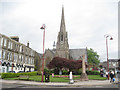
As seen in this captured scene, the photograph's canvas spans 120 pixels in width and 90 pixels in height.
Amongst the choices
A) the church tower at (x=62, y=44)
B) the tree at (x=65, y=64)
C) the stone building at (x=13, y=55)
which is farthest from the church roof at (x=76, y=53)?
the stone building at (x=13, y=55)

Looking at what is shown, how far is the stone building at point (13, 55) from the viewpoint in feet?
97.1

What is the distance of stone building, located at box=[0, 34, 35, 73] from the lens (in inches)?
1166

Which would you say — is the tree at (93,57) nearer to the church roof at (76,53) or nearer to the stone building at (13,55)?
the church roof at (76,53)

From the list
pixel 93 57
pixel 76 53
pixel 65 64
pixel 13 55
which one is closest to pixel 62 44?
pixel 76 53

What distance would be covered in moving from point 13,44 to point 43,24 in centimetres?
1811

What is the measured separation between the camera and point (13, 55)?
1358 inches

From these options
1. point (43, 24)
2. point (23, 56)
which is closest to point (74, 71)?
point (23, 56)

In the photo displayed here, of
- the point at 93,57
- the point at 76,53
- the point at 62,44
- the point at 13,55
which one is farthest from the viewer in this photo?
the point at 76,53

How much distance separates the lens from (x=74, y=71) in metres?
45.9

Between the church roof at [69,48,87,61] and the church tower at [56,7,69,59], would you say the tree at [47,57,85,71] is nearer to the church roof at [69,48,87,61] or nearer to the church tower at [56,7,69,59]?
the church tower at [56,7,69,59]

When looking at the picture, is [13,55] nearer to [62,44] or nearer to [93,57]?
[62,44]

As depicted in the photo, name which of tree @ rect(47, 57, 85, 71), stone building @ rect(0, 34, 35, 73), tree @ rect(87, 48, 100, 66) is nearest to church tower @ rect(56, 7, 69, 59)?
tree @ rect(87, 48, 100, 66)

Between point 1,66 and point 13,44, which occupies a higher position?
point 13,44

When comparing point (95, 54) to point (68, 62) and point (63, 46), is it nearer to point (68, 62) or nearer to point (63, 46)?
point (63, 46)
